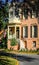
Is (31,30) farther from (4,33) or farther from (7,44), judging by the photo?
(4,33)

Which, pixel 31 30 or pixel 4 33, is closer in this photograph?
pixel 31 30

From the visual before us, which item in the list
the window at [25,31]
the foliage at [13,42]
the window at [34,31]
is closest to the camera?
the window at [34,31]

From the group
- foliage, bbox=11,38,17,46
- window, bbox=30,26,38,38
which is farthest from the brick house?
foliage, bbox=11,38,17,46

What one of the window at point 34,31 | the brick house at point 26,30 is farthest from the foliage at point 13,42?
the window at point 34,31

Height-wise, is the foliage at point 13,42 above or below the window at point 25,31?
below

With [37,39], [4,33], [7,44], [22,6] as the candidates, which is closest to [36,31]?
[37,39]

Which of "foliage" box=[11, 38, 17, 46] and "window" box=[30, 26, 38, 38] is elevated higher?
"window" box=[30, 26, 38, 38]

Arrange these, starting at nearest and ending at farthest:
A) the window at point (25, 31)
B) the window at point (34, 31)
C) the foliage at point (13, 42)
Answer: the window at point (34, 31), the foliage at point (13, 42), the window at point (25, 31)

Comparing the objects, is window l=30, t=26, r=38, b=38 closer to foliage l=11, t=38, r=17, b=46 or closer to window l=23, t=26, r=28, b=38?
window l=23, t=26, r=28, b=38

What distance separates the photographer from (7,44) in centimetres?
4912

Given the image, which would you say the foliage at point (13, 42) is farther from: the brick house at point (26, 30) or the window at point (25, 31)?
the window at point (25, 31)

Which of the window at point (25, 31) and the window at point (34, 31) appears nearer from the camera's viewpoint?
the window at point (34, 31)

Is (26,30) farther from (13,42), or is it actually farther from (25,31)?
(13,42)

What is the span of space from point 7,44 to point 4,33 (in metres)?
4.53
